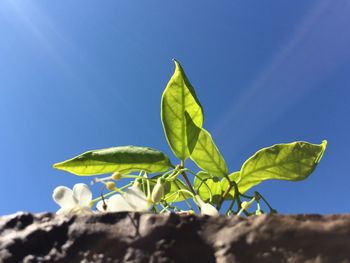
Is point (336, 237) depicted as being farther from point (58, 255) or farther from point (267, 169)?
point (267, 169)

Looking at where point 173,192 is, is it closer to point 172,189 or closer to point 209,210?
point 172,189

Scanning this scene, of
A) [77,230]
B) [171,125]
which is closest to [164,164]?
[171,125]

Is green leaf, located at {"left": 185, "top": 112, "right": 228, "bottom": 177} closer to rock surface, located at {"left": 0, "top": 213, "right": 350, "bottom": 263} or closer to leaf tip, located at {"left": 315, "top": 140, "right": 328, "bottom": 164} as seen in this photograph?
leaf tip, located at {"left": 315, "top": 140, "right": 328, "bottom": 164}

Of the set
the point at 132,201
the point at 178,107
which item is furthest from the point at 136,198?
the point at 178,107

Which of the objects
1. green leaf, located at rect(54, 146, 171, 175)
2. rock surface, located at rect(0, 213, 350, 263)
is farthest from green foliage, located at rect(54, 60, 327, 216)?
rock surface, located at rect(0, 213, 350, 263)

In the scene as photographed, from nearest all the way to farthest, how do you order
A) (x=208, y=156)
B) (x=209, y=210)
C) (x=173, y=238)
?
(x=173, y=238), (x=209, y=210), (x=208, y=156)

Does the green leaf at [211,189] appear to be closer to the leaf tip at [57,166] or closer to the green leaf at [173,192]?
the green leaf at [173,192]
